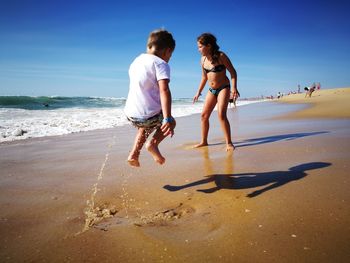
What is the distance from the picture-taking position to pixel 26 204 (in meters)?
2.55

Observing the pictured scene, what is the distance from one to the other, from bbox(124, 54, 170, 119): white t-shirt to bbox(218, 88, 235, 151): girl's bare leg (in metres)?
1.80

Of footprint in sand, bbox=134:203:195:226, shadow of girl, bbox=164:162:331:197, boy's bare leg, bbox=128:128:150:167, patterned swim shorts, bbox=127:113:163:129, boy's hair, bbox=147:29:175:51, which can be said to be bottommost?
footprint in sand, bbox=134:203:195:226

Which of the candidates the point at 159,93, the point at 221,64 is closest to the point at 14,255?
the point at 159,93

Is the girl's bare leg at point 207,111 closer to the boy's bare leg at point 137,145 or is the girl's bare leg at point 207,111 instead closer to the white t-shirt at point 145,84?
the boy's bare leg at point 137,145

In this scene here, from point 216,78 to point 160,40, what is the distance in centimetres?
207

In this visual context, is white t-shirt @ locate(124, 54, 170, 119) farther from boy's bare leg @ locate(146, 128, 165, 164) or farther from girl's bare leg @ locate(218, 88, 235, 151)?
girl's bare leg @ locate(218, 88, 235, 151)

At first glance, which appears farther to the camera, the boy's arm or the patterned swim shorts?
the patterned swim shorts

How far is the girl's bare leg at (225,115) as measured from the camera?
431 centimetres

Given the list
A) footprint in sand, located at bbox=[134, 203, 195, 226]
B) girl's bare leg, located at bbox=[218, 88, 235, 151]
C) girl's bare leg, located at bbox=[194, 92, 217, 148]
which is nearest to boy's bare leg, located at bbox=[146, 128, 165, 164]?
footprint in sand, located at bbox=[134, 203, 195, 226]

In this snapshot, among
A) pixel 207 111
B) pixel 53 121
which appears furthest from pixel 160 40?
pixel 53 121

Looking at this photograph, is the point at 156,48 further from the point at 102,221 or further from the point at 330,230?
the point at 330,230

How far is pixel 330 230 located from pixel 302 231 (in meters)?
0.16

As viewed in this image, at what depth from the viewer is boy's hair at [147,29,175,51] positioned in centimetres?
271

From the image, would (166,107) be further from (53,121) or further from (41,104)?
(41,104)
